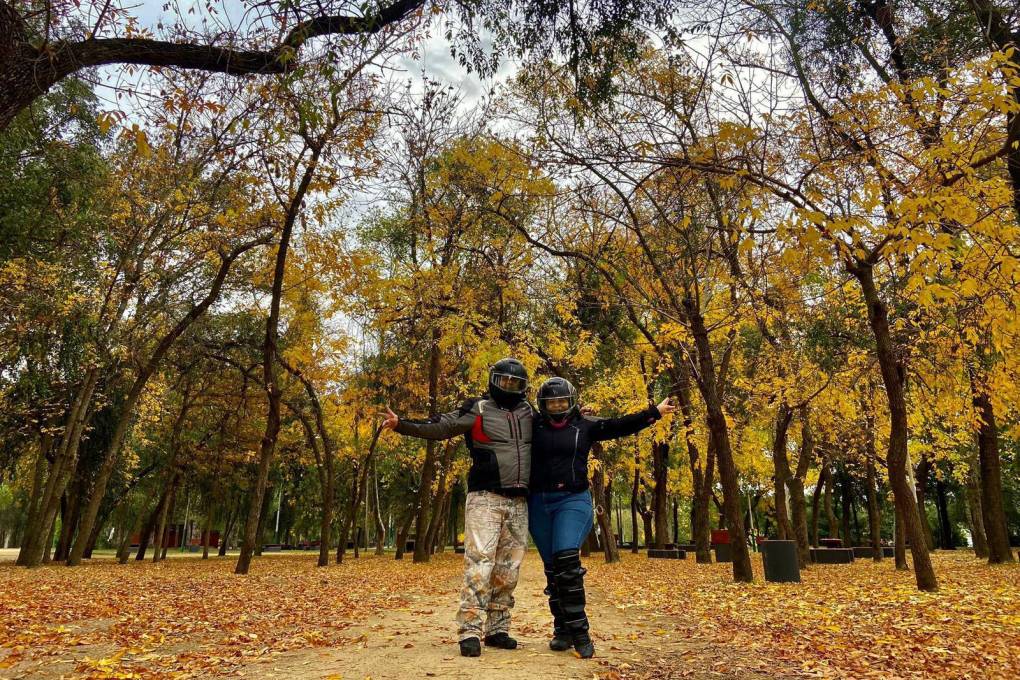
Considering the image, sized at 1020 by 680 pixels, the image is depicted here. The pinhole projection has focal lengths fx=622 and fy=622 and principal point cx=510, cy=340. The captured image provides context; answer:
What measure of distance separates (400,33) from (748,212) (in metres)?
4.01

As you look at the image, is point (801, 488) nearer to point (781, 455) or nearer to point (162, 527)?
point (781, 455)

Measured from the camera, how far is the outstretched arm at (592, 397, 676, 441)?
5269 mm

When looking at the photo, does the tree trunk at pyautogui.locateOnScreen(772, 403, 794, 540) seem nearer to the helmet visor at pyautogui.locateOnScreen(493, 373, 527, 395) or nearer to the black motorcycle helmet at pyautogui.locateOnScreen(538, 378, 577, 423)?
the black motorcycle helmet at pyautogui.locateOnScreen(538, 378, 577, 423)

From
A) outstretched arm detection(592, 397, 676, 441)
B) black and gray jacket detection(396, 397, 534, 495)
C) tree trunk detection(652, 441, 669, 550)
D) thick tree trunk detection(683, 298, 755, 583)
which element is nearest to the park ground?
thick tree trunk detection(683, 298, 755, 583)

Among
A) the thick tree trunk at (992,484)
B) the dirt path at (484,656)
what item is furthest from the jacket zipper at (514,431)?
the thick tree trunk at (992,484)

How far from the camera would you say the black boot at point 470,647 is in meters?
4.73

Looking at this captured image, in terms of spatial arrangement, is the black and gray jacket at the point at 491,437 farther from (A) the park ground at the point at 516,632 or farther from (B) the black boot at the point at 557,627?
(A) the park ground at the point at 516,632

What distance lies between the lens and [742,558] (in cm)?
1169

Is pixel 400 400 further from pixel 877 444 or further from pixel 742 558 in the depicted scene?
pixel 877 444

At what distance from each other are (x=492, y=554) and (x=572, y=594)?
28.0 inches

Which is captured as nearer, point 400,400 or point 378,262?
point 378,262

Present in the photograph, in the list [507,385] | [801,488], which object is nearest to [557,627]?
[507,385]

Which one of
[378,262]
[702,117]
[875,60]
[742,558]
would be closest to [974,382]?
[742,558]

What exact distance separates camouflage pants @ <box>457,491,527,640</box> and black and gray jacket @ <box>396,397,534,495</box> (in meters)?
0.13
